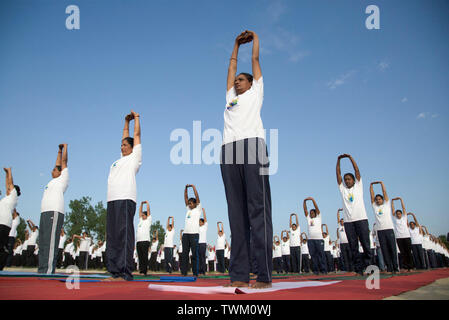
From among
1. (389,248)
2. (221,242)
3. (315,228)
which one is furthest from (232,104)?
(221,242)

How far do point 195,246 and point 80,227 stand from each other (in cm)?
4071

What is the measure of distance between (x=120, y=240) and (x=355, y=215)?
583 cm

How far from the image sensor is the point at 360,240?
7434 mm

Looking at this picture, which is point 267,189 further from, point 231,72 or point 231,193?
point 231,72

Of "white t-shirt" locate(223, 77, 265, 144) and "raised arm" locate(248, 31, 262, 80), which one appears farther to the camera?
"raised arm" locate(248, 31, 262, 80)

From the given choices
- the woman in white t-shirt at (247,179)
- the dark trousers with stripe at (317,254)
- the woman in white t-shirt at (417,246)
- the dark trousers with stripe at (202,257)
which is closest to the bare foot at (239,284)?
the woman in white t-shirt at (247,179)

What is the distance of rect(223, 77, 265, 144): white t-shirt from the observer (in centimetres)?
346

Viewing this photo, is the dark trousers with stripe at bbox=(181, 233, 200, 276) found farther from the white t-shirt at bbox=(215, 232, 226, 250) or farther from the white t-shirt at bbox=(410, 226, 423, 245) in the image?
the white t-shirt at bbox=(410, 226, 423, 245)

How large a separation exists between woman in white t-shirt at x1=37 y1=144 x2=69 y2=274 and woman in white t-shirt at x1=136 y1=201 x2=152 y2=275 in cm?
339

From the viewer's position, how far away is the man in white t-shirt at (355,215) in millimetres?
7371

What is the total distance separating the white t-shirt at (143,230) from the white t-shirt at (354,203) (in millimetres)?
6733

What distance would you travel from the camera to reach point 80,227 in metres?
44.3

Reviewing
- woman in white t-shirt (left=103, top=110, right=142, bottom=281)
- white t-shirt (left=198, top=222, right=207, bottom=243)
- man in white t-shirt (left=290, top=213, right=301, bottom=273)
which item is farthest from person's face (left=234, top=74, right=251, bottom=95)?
man in white t-shirt (left=290, top=213, right=301, bottom=273)

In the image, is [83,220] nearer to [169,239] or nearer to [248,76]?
[169,239]
